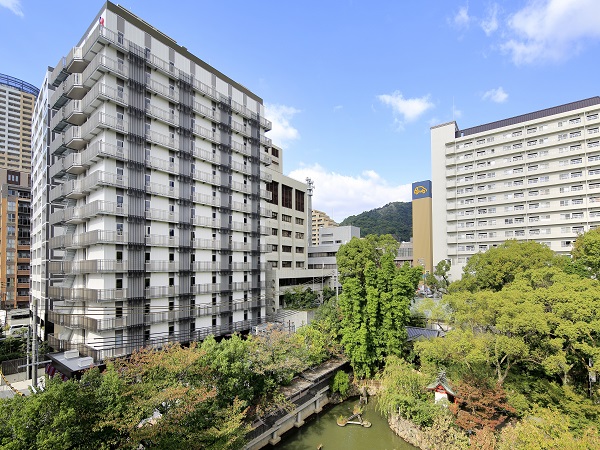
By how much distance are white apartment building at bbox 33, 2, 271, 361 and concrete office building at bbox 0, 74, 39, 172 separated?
87176mm

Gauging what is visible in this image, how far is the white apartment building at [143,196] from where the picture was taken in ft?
77.7

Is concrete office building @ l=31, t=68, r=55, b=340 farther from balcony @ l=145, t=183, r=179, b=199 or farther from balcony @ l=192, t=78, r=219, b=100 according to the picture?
balcony @ l=192, t=78, r=219, b=100

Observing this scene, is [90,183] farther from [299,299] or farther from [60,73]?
[299,299]

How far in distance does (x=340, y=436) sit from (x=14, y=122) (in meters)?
128

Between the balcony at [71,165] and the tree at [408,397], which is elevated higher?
the balcony at [71,165]

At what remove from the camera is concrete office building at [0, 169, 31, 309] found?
51188mm

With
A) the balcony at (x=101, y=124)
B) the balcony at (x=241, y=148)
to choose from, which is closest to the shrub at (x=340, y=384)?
the balcony at (x=241, y=148)

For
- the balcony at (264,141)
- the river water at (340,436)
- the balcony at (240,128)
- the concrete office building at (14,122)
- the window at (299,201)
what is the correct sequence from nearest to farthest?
1. the river water at (340,436)
2. the balcony at (240,128)
3. the balcony at (264,141)
4. the window at (299,201)
5. the concrete office building at (14,122)

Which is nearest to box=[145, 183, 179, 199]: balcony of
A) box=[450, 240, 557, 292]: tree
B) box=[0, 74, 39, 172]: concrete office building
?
box=[450, 240, 557, 292]: tree

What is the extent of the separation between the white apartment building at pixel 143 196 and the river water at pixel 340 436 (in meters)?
12.3

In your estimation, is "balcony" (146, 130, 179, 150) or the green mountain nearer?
"balcony" (146, 130, 179, 150)

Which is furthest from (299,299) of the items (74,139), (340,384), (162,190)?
(74,139)

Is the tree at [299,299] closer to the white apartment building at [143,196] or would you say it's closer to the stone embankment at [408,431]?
the white apartment building at [143,196]

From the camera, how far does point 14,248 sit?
171ft
